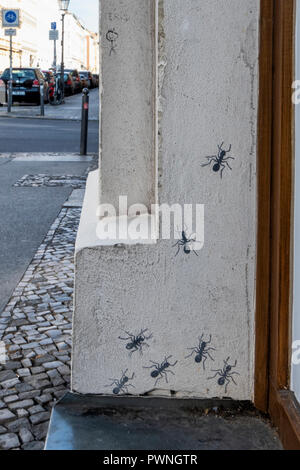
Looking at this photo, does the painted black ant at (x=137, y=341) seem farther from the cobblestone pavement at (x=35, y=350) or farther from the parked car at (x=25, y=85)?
the parked car at (x=25, y=85)

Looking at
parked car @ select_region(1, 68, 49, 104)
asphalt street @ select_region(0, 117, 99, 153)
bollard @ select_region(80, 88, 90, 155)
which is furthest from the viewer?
parked car @ select_region(1, 68, 49, 104)

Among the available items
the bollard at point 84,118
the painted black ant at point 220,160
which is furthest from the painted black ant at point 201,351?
the bollard at point 84,118

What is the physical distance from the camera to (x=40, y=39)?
89062 millimetres

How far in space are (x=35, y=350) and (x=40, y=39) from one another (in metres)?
89.7

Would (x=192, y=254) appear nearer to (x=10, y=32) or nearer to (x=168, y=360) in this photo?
(x=168, y=360)

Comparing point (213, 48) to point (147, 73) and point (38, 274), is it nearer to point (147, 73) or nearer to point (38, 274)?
point (147, 73)

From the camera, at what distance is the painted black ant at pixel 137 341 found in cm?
255

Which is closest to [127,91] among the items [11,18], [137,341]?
[137,341]

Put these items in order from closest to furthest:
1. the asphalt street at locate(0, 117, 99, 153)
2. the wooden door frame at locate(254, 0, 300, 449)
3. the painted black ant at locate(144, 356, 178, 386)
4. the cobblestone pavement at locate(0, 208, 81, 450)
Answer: the wooden door frame at locate(254, 0, 300, 449) → the painted black ant at locate(144, 356, 178, 386) → the cobblestone pavement at locate(0, 208, 81, 450) → the asphalt street at locate(0, 117, 99, 153)

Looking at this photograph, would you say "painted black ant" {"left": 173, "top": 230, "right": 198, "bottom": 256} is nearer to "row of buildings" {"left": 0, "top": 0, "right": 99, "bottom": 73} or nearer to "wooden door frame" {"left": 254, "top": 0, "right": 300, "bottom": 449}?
"wooden door frame" {"left": 254, "top": 0, "right": 300, "bottom": 449}

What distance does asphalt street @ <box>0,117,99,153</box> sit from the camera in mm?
14141

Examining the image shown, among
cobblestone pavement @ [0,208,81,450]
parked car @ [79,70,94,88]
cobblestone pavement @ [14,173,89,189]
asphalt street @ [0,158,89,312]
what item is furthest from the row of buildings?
cobblestone pavement @ [0,208,81,450]

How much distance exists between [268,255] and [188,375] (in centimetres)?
51

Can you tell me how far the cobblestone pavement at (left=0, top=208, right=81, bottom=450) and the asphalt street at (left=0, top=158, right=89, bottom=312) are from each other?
11cm
